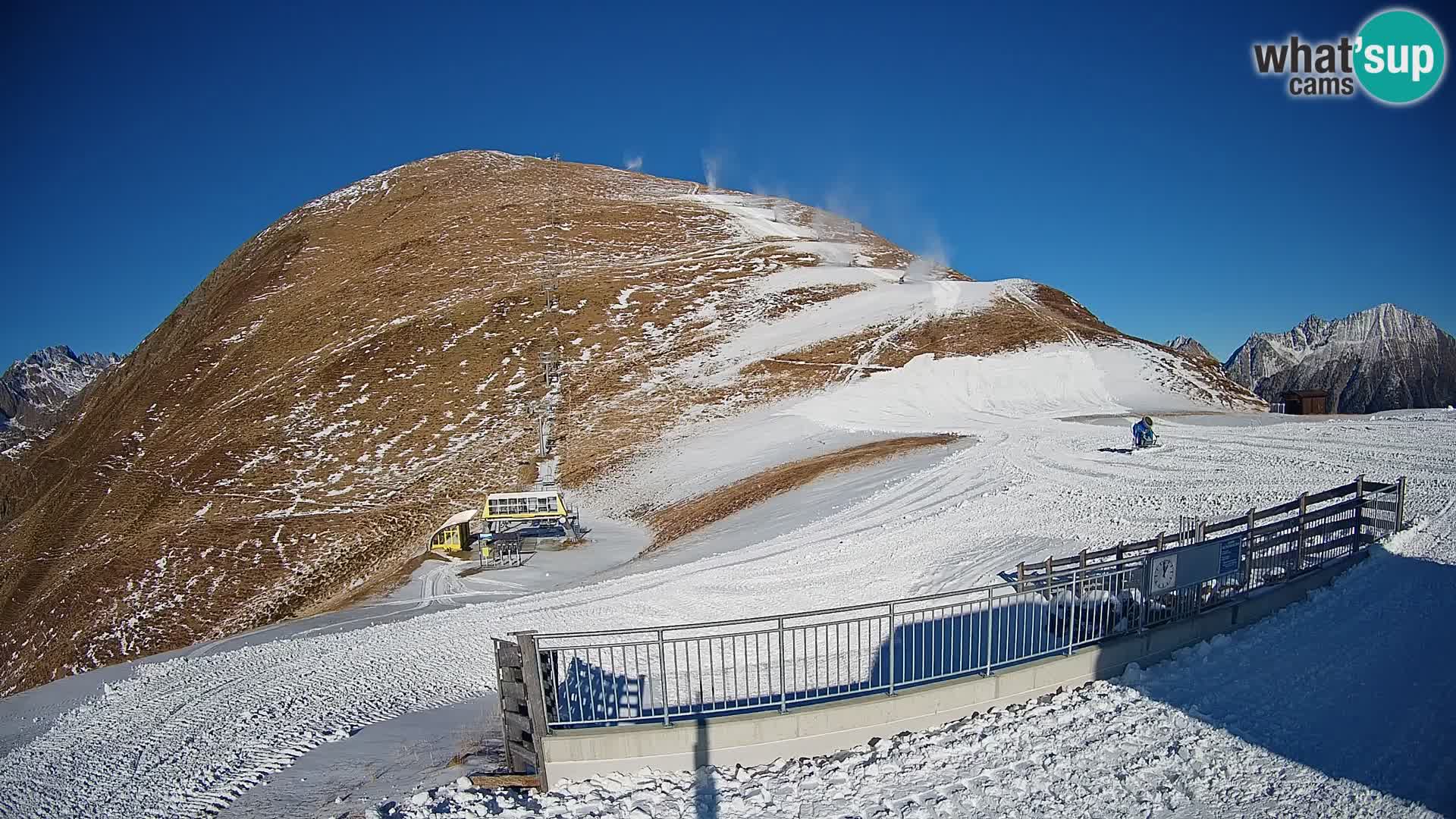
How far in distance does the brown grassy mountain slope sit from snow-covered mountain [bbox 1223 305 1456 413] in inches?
4106

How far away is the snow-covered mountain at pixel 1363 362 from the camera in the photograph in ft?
414

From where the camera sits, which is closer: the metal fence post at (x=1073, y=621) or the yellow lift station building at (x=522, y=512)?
the metal fence post at (x=1073, y=621)

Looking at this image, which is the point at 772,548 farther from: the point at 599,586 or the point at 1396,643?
the point at 1396,643

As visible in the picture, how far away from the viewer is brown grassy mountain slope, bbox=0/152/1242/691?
3353 cm

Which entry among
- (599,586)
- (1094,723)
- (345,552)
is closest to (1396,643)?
(1094,723)

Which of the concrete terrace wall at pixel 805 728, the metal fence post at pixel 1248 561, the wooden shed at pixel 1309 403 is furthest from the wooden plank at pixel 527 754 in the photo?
the wooden shed at pixel 1309 403

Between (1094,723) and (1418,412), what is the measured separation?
32.2m

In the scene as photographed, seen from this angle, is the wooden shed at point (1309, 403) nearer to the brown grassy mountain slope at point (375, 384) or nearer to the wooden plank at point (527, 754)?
the brown grassy mountain slope at point (375, 384)

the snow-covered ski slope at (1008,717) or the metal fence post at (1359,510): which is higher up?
the metal fence post at (1359,510)

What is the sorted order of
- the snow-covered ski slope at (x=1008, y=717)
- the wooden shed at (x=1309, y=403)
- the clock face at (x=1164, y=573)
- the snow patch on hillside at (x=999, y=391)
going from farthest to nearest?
the snow patch on hillside at (x=999, y=391) < the wooden shed at (x=1309, y=403) < the clock face at (x=1164, y=573) < the snow-covered ski slope at (x=1008, y=717)

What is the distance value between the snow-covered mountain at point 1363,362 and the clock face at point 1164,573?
13561cm

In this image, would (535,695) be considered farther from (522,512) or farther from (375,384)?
(375,384)

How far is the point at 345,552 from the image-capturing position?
112 feet

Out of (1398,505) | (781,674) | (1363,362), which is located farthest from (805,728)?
(1363,362)
